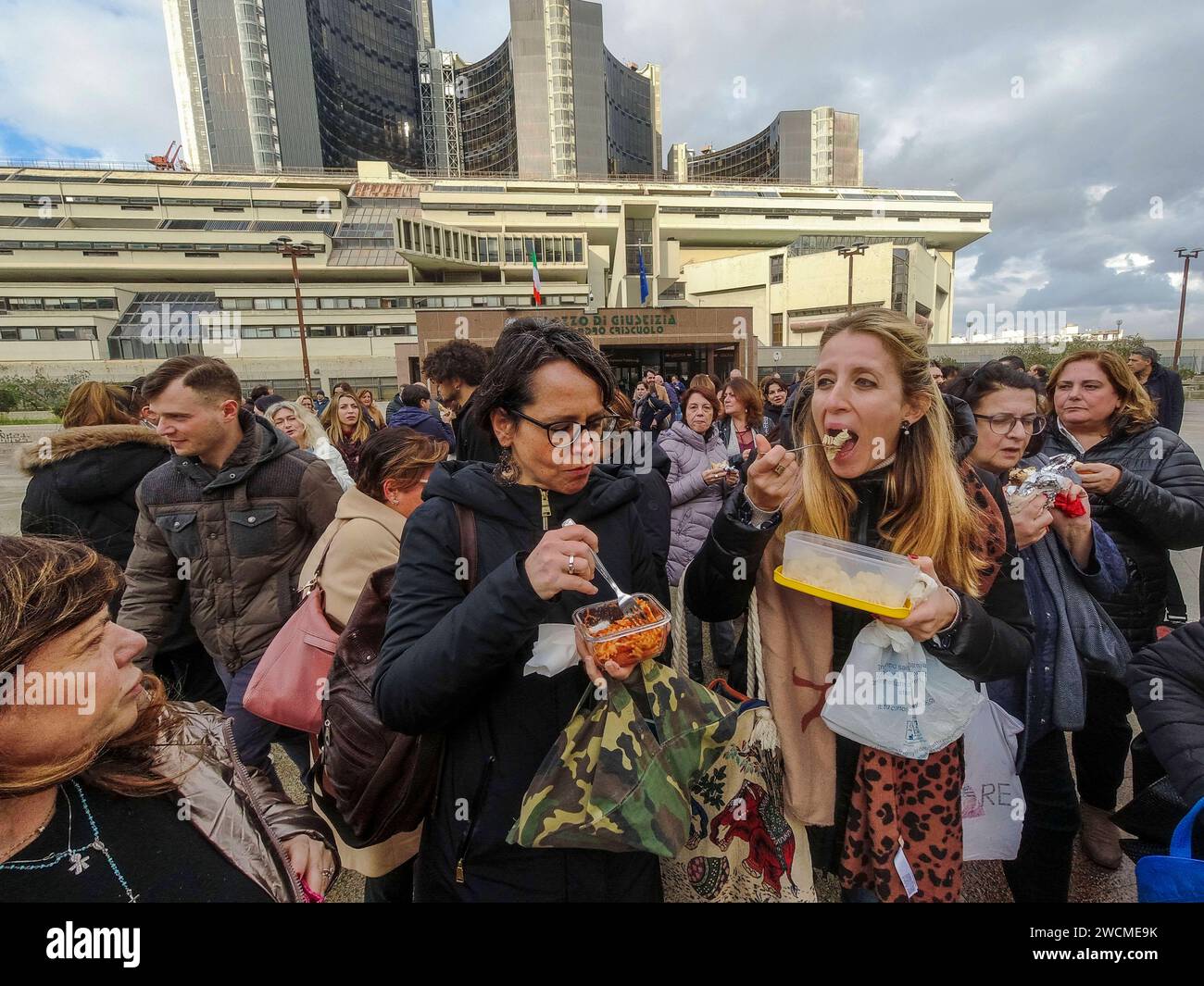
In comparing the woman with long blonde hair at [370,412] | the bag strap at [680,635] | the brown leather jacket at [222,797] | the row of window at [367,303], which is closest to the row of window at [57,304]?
the row of window at [367,303]

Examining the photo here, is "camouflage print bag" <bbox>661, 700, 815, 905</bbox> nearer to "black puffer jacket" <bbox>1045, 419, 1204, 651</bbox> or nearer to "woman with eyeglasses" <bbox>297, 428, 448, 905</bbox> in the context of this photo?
"woman with eyeglasses" <bbox>297, 428, 448, 905</bbox>

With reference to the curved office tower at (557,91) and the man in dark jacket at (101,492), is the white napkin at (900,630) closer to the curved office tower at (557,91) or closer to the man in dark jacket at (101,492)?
the man in dark jacket at (101,492)

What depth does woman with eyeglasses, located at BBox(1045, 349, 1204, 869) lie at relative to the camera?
99.6 inches

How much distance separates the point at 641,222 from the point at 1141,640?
199 feet

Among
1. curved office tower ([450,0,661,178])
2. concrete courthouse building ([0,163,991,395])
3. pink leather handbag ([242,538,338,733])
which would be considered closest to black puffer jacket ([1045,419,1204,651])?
pink leather handbag ([242,538,338,733])

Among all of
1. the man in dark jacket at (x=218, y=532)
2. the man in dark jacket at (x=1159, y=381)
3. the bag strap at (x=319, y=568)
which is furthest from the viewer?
the man in dark jacket at (x=1159, y=381)

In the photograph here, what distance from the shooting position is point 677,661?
1.83 m

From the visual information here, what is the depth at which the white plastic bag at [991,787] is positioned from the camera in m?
2.00

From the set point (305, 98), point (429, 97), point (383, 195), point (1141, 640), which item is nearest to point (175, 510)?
point (1141, 640)

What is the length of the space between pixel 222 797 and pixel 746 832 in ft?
4.83

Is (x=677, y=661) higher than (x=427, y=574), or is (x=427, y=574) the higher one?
(x=427, y=574)

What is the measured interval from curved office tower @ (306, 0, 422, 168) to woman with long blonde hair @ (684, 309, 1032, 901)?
108 meters

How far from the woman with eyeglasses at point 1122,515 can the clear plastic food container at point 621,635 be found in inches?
93.3
